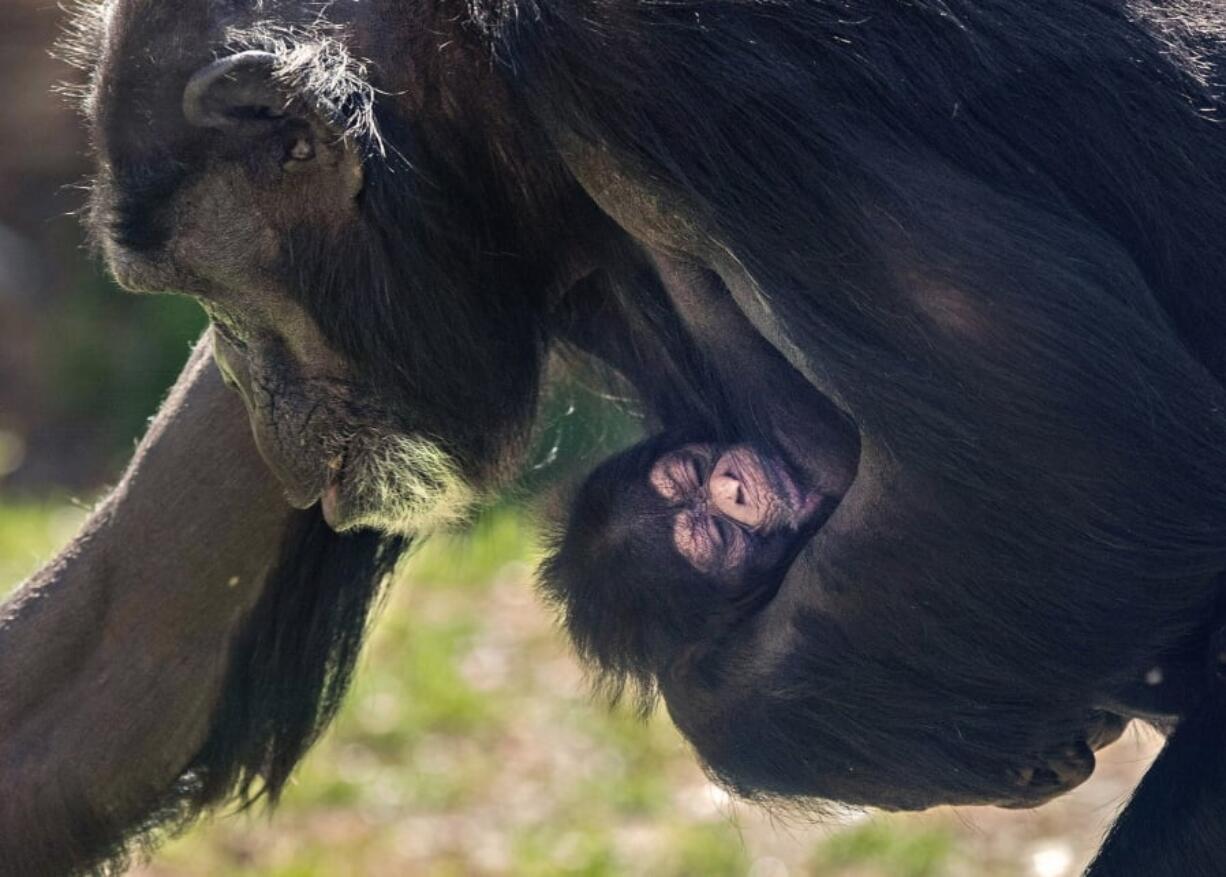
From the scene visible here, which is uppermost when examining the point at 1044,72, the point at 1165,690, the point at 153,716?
the point at 1044,72

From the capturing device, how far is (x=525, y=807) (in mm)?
5363

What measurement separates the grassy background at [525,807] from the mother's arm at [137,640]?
129 cm

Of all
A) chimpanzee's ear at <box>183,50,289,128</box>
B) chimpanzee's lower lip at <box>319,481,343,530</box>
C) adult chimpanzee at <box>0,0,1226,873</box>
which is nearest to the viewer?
adult chimpanzee at <box>0,0,1226,873</box>

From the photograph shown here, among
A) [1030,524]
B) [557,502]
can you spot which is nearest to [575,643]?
[557,502]

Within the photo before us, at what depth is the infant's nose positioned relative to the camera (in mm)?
3037

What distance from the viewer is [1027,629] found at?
266 centimetres

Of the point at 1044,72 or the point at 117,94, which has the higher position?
the point at 1044,72

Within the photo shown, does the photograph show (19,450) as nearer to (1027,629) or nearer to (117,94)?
(117,94)

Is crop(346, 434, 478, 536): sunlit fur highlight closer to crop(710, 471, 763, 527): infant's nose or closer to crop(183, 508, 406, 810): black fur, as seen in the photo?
crop(183, 508, 406, 810): black fur

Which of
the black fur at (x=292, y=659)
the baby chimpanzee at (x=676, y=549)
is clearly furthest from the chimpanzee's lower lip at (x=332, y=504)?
the baby chimpanzee at (x=676, y=549)

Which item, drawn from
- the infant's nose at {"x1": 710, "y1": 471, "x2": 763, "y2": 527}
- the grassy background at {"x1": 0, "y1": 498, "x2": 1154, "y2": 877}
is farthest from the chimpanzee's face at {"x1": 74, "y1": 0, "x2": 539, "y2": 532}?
the grassy background at {"x1": 0, "y1": 498, "x2": 1154, "y2": 877}

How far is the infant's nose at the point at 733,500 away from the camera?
120 inches

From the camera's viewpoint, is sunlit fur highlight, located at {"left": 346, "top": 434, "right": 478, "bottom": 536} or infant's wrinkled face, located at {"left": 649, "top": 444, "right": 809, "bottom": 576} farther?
sunlit fur highlight, located at {"left": 346, "top": 434, "right": 478, "bottom": 536}

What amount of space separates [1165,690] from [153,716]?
1639 millimetres
